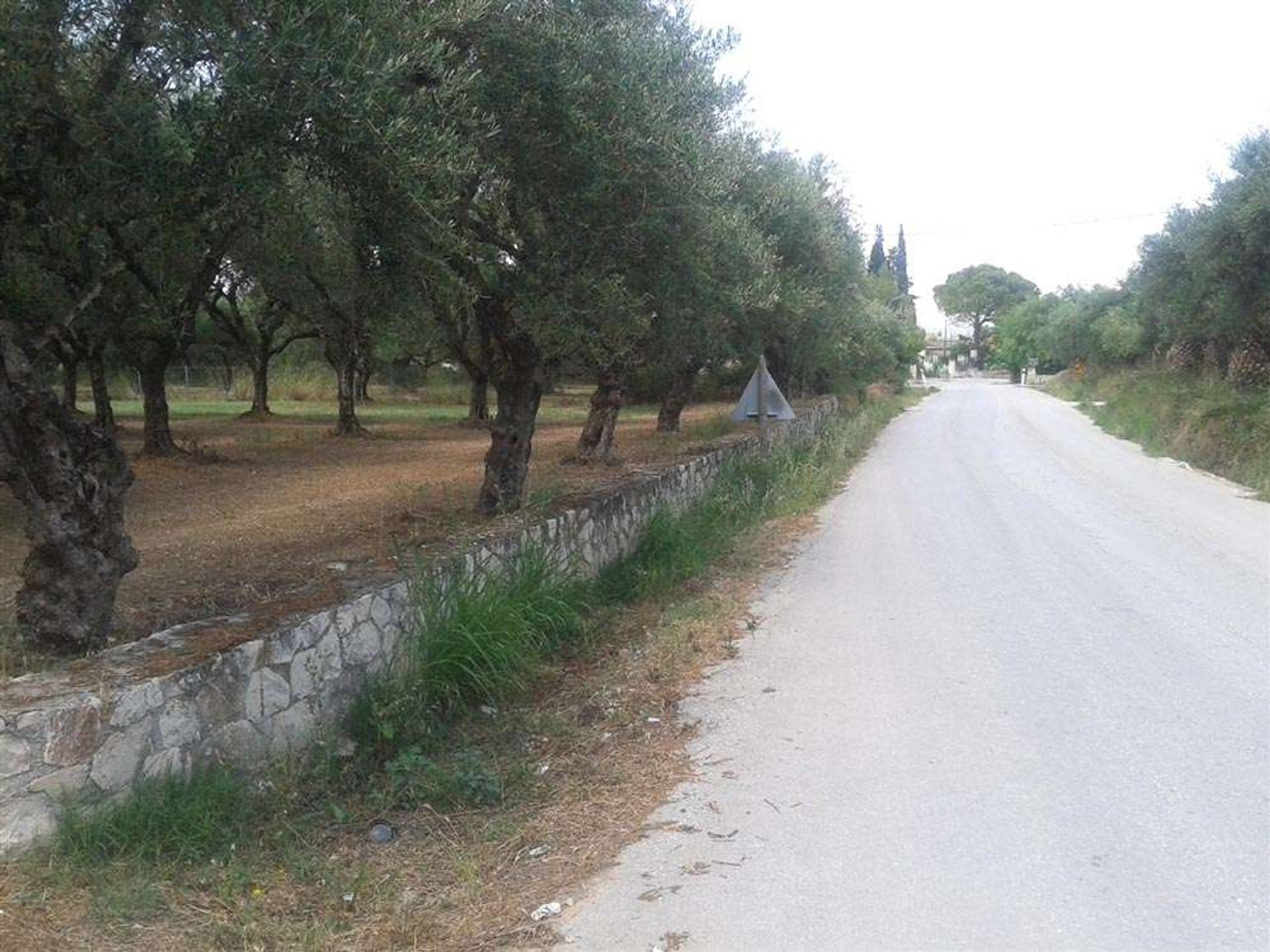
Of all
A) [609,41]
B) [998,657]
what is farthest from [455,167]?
[998,657]

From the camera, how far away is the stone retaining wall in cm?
409

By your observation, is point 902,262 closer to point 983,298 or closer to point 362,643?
point 983,298

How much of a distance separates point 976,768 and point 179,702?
11.8 ft

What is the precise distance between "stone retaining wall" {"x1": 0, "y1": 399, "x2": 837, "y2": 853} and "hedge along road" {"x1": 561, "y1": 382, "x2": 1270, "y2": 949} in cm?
176

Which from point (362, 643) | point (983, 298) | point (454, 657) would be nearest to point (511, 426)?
point (454, 657)

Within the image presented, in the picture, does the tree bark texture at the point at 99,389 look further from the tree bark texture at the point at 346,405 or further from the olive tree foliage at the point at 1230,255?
the olive tree foliage at the point at 1230,255

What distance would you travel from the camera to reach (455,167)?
6.73 metres

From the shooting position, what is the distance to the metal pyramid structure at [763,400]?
50.8ft

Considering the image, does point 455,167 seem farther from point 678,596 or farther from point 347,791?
point 678,596

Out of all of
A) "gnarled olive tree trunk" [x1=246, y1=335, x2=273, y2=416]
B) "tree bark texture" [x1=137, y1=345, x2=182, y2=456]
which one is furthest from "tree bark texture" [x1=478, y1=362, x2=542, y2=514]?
"gnarled olive tree trunk" [x1=246, y1=335, x2=273, y2=416]

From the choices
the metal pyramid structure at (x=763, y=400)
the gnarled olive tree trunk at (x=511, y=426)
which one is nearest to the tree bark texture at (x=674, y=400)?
the metal pyramid structure at (x=763, y=400)

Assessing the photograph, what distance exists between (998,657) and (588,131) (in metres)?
4.68

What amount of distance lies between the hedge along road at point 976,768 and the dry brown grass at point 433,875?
0.24 metres

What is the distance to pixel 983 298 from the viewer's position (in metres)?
130
